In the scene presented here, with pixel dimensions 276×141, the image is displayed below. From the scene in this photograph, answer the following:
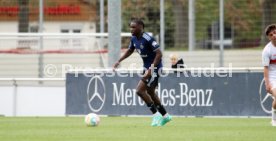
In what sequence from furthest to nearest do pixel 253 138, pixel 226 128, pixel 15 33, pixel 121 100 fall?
1. pixel 15 33
2. pixel 121 100
3. pixel 226 128
4. pixel 253 138

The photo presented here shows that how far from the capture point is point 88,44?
2836 cm

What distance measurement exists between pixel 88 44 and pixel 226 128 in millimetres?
12245

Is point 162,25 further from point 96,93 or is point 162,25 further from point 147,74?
point 147,74

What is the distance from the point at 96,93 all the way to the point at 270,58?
26.1ft

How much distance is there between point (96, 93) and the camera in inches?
930

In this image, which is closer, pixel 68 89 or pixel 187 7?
pixel 68 89

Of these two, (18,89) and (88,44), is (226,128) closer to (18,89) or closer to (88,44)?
(18,89)

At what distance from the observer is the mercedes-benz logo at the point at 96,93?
77.1ft

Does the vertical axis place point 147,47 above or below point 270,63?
above


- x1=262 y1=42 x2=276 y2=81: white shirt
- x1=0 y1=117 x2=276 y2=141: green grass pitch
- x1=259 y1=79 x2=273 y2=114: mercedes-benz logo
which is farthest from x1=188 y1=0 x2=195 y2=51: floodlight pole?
x1=262 y1=42 x2=276 y2=81: white shirt

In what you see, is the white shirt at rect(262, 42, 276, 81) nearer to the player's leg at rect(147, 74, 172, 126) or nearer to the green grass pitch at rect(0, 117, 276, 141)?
the green grass pitch at rect(0, 117, 276, 141)

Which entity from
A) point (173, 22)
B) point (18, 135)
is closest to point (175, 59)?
point (173, 22)

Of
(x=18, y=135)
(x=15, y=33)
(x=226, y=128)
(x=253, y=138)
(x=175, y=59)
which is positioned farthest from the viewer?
(x=15, y=33)

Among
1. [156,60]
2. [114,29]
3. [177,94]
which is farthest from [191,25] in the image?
[156,60]
